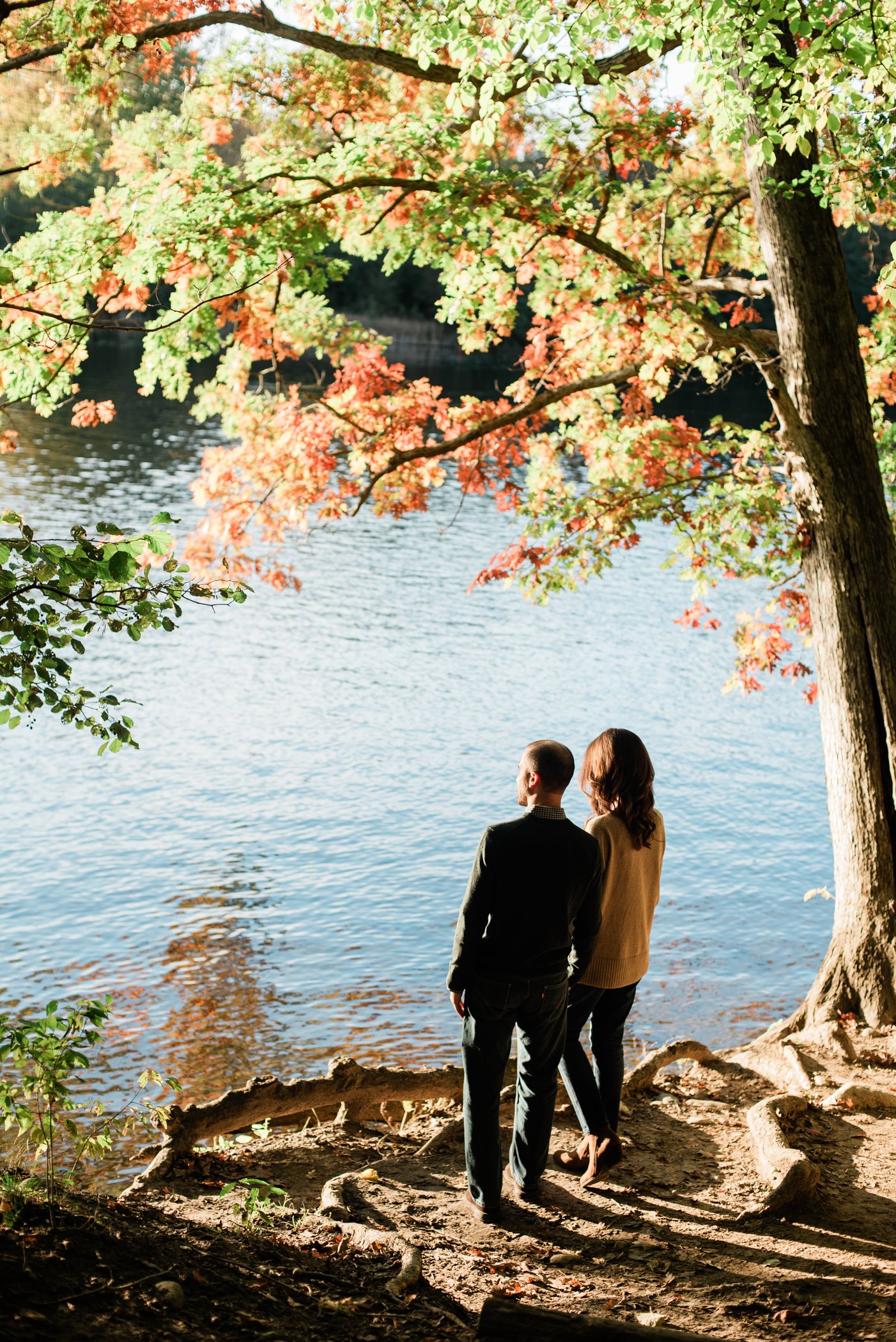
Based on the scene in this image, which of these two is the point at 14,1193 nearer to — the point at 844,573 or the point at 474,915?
the point at 474,915

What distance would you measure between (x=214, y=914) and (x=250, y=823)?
7.98 feet

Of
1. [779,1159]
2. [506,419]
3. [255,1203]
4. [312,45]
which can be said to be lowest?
[779,1159]

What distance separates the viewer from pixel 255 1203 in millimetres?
4160

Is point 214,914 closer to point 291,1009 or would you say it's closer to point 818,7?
point 291,1009

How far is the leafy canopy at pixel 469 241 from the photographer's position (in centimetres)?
600

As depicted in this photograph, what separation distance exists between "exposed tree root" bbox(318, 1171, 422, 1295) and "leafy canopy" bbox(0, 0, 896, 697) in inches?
173

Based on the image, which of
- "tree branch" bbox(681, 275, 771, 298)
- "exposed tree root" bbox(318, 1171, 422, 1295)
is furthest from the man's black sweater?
"tree branch" bbox(681, 275, 771, 298)

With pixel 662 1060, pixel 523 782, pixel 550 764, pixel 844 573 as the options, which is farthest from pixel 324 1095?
pixel 844 573

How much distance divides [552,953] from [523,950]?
140 mm

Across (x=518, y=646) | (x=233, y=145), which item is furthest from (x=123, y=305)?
(x=233, y=145)

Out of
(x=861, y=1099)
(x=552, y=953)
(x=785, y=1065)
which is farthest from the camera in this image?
(x=785, y=1065)

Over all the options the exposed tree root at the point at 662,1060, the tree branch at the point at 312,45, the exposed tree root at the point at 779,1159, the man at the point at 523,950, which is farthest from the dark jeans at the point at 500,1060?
the tree branch at the point at 312,45

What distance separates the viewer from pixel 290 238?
24.0 ft

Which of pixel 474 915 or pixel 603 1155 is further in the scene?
pixel 603 1155
